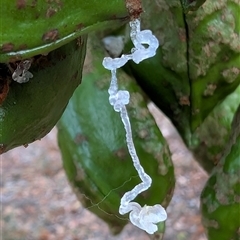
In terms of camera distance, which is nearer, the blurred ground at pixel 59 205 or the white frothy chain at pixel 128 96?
the white frothy chain at pixel 128 96

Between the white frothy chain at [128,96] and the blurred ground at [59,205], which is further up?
the white frothy chain at [128,96]

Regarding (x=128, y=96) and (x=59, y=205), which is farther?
(x=59, y=205)

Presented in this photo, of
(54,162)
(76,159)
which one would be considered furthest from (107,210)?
(54,162)

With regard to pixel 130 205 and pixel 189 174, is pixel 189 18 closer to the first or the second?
pixel 130 205

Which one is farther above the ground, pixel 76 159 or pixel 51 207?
pixel 76 159

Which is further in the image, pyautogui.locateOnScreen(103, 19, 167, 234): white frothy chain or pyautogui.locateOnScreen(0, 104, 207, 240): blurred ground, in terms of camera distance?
pyautogui.locateOnScreen(0, 104, 207, 240): blurred ground

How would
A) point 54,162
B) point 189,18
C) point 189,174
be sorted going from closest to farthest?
1. point 189,18
2. point 189,174
3. point 54,162

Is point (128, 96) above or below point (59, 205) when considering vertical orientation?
above

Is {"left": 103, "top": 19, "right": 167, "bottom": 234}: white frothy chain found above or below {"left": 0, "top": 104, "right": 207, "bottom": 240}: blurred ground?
above
